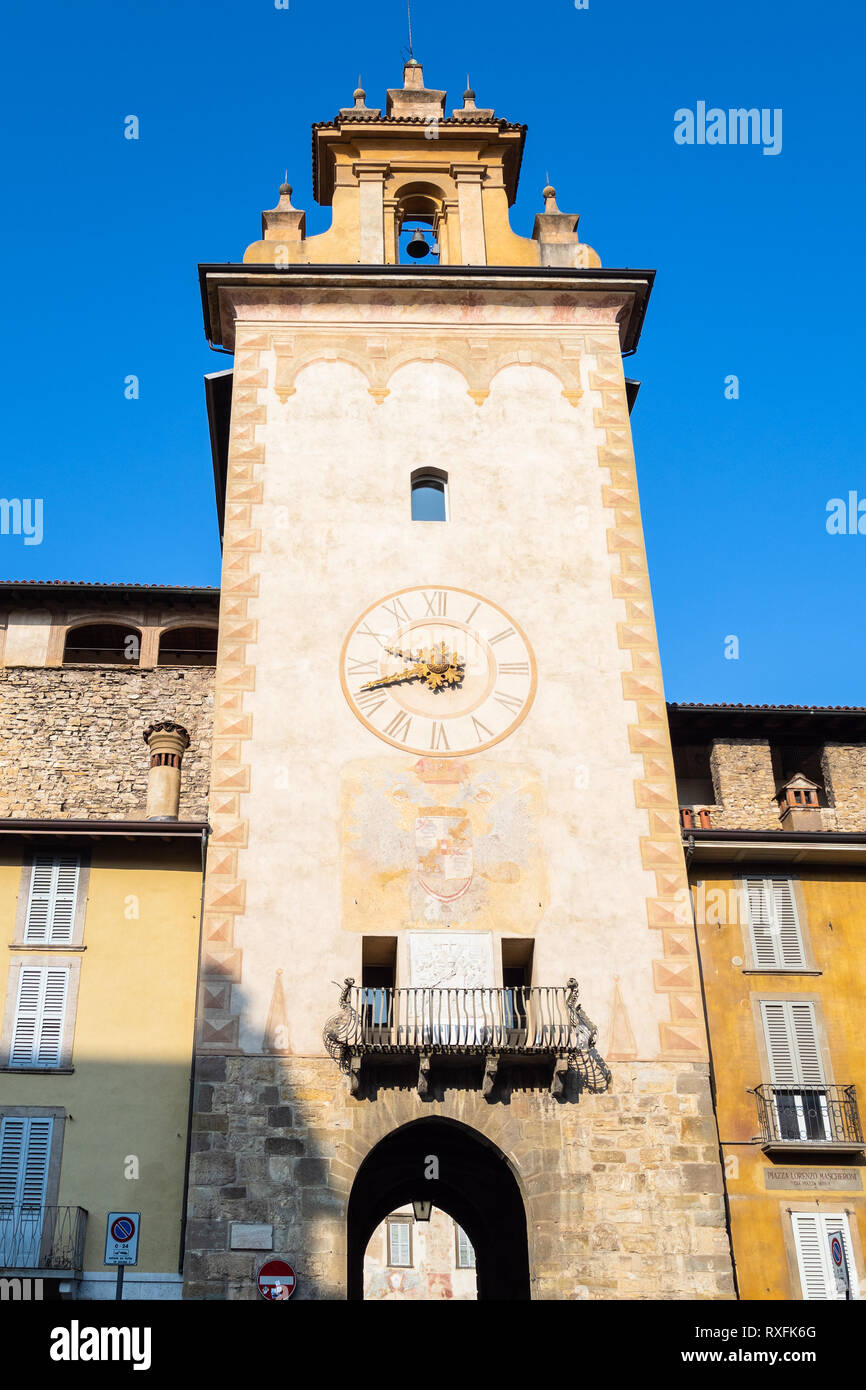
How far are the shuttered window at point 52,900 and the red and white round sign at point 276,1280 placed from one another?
203 inches

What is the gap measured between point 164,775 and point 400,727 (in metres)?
4.93

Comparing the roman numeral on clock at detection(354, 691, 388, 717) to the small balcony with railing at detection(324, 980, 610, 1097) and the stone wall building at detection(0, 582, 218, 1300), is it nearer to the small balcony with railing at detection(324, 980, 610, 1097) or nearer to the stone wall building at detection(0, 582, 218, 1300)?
the stone wall building at detection(0, 582, 218, 1300)

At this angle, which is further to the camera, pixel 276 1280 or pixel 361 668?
pixel 361 668

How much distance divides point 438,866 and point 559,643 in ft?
13.8

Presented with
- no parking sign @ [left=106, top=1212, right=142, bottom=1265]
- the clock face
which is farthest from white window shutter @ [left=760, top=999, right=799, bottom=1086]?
no parking sign @ [left=106, top=1212, right=142, bottom=1265]

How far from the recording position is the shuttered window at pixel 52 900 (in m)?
20.0

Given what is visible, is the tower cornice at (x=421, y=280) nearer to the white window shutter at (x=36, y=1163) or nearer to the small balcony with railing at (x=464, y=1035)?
the small balcony with railing at (x=464, y=1035)

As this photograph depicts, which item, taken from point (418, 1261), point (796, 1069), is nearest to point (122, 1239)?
point (796, 1069)

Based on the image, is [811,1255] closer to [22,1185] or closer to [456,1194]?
[456,1194]

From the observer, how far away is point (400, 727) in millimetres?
21578

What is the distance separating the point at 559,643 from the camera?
22453 millimetres
